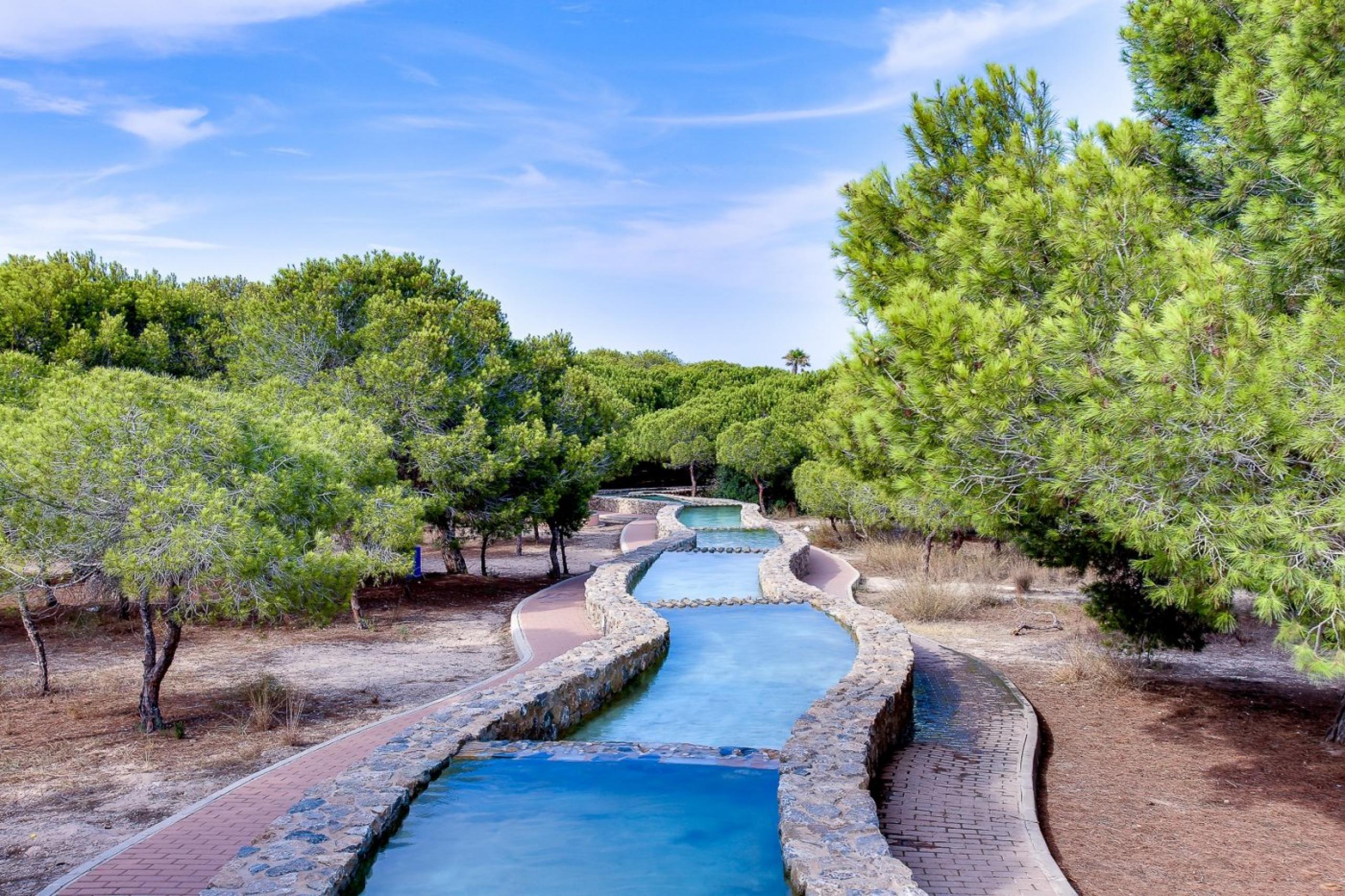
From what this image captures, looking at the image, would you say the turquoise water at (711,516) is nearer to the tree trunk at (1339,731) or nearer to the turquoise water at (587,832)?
→ the tree trunk at (1339,731)

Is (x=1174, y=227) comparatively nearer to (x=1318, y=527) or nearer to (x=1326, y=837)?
(x=1318, y=527)

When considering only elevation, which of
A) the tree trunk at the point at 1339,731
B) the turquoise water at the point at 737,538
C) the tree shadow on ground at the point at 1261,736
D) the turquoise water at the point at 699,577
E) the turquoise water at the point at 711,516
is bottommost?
the tree shadow on ground at the point at 1261,736

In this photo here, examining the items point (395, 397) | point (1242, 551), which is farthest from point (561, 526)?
point (1242, 551)

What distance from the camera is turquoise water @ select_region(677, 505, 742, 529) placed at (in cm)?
3788

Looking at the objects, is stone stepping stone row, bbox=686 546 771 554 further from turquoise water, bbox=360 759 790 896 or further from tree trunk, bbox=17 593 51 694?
turquoise water, bbox=360 759 790 896

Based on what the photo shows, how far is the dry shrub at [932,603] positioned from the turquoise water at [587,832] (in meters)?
11.3

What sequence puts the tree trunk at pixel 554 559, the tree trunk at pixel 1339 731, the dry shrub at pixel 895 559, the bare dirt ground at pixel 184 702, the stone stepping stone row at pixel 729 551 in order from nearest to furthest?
the bare dirt ground at pixel 184 702 < the tree trunk at pixel 1339 731 < the dry shrub at pixel 895 559 < the tree trunk at pixel 554 559 < the stone stepping stone row at pixel 729 551

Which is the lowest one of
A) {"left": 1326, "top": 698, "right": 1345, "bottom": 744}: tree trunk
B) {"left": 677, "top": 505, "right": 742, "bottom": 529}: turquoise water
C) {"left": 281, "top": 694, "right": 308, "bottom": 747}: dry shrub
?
{"left": 1326, "top": 698, "right": 1345, "bottom": 744}: tree trunk

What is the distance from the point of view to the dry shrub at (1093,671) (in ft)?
43.3

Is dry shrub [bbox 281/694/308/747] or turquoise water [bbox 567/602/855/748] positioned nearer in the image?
turquoise water [bbox 567/602/855/748]

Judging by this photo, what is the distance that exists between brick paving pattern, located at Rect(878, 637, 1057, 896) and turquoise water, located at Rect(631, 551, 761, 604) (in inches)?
295

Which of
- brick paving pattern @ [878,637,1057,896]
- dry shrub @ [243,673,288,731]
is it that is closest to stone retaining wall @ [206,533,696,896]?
dry shrub @ [243,673,288,731]

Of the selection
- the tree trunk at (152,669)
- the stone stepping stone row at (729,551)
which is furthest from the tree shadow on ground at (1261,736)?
the stone stepping stone row at (729,551)

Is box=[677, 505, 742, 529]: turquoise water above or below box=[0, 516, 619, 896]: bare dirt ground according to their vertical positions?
above
